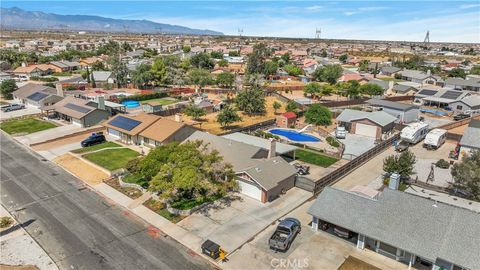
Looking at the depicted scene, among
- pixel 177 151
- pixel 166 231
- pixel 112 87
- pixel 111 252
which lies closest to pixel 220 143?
pixel 177 151

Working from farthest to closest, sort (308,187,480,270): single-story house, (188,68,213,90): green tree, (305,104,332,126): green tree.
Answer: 1. (188,68,213,90): green tree
2. (305,104,332,126): green tree
3. (308,187,480,270): single-story house

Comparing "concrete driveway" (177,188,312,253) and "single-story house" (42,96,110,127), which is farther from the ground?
"single-story house" (42,96,110,127)

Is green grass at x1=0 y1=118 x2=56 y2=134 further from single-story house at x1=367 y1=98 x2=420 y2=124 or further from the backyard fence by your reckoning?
single-story house at x1=367 y1=98 x2=420 y2=124

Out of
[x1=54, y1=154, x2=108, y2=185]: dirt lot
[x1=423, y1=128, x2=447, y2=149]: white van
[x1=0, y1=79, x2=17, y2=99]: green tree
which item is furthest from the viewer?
[x1=0, y1=79, x2=17, y2=99]: green tree

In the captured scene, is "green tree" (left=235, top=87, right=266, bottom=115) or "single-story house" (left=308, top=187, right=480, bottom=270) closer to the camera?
"single-story house" (left=308, top=187, right=480, bottom=270)

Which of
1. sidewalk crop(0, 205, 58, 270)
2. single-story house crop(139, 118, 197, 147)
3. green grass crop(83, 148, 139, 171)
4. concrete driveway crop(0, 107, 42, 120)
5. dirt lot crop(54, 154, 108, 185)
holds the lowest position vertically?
sidewalk crop(0, 205, 58, 270)

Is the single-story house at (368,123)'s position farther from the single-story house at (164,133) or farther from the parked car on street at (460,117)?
the single-story house at (164,133)

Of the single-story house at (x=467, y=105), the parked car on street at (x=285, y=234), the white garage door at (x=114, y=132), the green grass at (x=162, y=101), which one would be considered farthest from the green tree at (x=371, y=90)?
the parked car on street at (x=285, y=234)

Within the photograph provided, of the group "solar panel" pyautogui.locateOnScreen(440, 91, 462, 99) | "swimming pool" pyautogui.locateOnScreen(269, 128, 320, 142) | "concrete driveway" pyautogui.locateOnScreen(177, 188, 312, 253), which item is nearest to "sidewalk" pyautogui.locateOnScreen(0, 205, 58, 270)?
"concrete driveway" pyautogui.locateOnScreen(177, 188, 312, 253)
